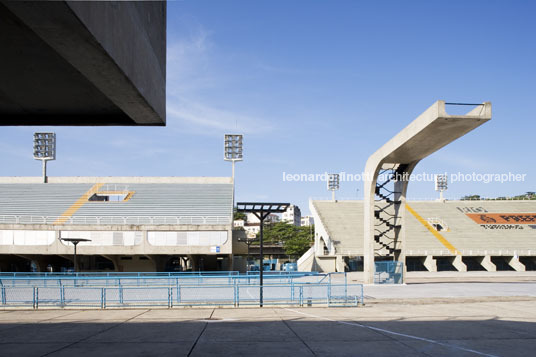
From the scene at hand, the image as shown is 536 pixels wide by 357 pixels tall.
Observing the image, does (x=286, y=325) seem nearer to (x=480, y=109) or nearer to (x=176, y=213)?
(x=480, y=109)

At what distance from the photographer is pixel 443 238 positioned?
50812 millimetres

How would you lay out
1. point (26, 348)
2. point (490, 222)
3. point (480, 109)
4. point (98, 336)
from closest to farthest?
1. point (26, 348)
2. point (98, 336)
3. point (480, 109)
4. point (490, 222)

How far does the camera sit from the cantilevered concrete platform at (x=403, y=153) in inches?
795

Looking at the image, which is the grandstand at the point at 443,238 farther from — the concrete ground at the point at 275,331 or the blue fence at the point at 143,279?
the concrete ground at the point at 275,331

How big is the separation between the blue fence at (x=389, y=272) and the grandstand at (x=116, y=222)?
12688mm

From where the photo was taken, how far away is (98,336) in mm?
10797

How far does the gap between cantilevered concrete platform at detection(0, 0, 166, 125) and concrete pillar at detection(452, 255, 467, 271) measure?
1800 inches

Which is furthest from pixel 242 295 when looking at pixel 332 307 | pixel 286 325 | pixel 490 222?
pixel 490 222

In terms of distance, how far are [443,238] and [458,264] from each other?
14.8 ft

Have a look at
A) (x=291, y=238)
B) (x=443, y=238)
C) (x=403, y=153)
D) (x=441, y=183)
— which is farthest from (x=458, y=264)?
(x=291, y=238)

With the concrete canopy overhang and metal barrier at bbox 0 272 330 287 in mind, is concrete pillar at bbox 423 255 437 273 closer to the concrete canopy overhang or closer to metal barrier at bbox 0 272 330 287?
the concrete canopy overhang

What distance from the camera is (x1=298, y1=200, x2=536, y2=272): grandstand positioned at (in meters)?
47.1

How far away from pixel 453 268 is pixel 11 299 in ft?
143

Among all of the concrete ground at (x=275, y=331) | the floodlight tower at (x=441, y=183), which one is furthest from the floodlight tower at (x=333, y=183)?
the concrete ground at (x=275, y=331)
